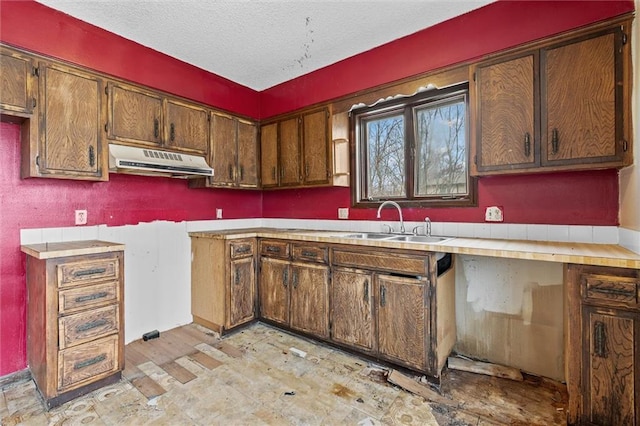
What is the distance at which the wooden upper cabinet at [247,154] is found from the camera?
3607mm

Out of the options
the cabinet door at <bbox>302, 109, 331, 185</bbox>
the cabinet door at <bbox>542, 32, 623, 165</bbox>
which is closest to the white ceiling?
the cabinet door at <bbox>302, 109, 331, 185</bbox>

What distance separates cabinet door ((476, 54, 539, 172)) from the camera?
2.03 meters

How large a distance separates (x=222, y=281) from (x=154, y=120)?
66.0 inches

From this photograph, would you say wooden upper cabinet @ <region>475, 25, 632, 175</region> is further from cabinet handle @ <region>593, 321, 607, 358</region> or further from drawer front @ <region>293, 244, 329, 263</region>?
drawer front @ <region>293, 244, 329, 263</region>

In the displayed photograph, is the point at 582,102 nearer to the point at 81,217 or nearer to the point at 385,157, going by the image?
the point at 385,157

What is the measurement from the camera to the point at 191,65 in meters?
3.23

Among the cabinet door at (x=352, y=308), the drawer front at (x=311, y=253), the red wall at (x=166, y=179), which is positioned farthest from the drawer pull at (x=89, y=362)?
the cabinet door at (x=352, y=308)

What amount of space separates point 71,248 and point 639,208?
3.49 meters

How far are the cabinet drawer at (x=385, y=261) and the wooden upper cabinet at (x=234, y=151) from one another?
1.64 meters

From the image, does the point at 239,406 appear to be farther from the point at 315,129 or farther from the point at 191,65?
the point at 191,65

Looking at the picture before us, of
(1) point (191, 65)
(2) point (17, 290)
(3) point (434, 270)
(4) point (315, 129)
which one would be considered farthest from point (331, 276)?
(1) point (191, 65)

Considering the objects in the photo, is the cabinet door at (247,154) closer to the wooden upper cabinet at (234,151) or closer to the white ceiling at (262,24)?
the wooden upper cabinet at (234,151)

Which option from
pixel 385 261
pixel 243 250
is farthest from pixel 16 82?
pixel 385 261

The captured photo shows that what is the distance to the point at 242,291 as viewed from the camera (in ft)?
10.1
